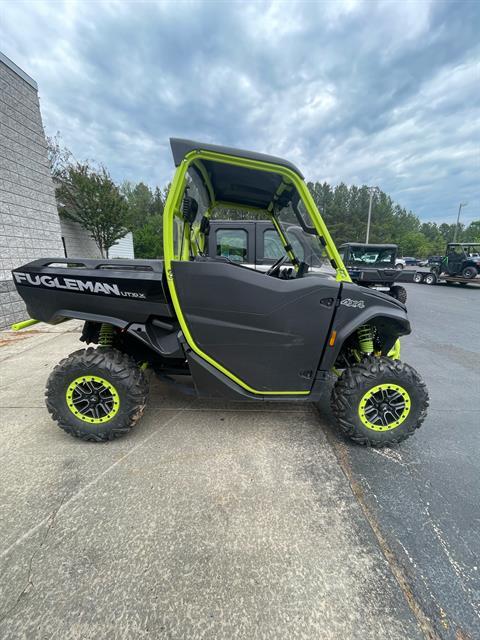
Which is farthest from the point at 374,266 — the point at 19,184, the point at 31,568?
the point at 31,568

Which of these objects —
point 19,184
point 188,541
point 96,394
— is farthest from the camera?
point 19,184

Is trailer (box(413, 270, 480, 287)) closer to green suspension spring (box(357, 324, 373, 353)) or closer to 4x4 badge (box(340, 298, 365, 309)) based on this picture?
green suspension spring (box(357, 324, 373, 353))

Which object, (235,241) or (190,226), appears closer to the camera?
(190,226)

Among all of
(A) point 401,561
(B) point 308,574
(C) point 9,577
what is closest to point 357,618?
(B) point 308,574

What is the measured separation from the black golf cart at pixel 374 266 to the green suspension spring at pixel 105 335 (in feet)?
25.9

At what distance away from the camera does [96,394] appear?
7.02ft

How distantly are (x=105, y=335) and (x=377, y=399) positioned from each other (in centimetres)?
239

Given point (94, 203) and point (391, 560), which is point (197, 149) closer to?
point (391, 560)

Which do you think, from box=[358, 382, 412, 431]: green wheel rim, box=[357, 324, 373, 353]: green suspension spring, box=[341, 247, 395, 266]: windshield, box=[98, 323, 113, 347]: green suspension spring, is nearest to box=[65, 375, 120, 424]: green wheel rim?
box=[98, 323, 113, 347]: green suspension spring

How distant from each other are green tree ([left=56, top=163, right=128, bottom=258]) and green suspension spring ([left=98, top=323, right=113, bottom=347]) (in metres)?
14.9

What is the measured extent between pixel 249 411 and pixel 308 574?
1.44 m

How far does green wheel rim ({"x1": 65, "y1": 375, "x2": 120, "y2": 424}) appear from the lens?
2117 mm

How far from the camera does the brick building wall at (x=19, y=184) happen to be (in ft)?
18.0

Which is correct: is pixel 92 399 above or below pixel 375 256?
below
